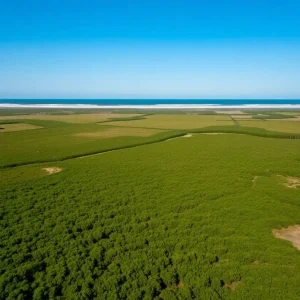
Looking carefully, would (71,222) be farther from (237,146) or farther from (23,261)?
(237,146)

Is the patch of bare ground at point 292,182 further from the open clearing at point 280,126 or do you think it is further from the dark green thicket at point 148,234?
the open clearing at point 280,126

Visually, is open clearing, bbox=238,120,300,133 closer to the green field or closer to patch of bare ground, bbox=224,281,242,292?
the green field

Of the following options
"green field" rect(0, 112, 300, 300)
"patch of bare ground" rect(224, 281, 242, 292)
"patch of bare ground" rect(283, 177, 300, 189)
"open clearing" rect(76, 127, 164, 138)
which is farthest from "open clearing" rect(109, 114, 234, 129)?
"patch of bare ground" rect(224, 281, 242, 292)

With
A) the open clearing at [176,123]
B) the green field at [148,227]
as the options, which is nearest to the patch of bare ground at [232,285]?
the green field at [148,227]

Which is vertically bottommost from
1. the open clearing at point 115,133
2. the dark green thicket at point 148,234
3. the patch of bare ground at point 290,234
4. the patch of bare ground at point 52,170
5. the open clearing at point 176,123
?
the patch of bare ground at point 290,234

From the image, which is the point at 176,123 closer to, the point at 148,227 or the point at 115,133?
the point at 115,133

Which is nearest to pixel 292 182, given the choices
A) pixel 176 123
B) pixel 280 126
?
pixel 280 126
